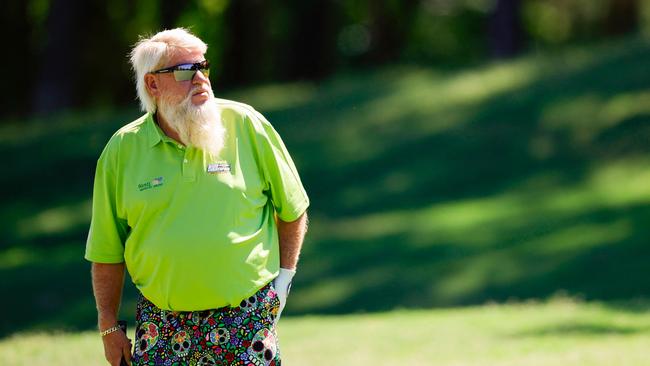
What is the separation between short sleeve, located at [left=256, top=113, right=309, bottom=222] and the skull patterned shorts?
1.17 ft

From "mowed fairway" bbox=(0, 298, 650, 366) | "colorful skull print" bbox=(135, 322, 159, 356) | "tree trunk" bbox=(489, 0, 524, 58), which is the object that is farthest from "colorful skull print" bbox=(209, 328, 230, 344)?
"tree trunk" bbox=(489, 0, 524, 58)

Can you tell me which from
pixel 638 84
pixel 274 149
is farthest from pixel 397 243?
pixel 274 149

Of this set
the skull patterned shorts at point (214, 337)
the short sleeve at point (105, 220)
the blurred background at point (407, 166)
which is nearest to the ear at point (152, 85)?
the short sleeve at point (105, 220)

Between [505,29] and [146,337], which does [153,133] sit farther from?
[505,29]

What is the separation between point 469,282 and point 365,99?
1014 cm

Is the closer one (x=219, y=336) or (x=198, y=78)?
(x=219, y=336)

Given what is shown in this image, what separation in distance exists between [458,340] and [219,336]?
5.63 metres

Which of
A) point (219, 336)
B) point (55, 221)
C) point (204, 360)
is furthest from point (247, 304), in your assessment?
point (55, 221)

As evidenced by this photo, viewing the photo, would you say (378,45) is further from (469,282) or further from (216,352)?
(216,352)

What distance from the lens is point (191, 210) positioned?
4891 mm

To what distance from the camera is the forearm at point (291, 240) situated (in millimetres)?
5145

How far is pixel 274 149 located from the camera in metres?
5.03

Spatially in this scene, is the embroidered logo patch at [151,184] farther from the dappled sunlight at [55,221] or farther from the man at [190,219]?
the dappled sunlight at [55,221]

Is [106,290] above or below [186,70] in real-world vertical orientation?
below
